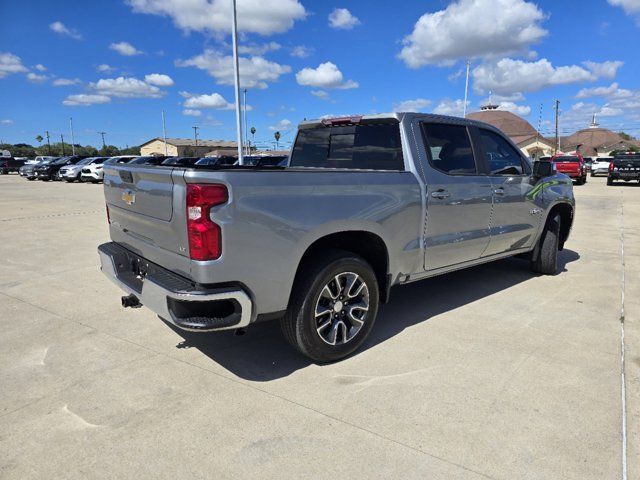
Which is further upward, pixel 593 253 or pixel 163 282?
pixel 163 282

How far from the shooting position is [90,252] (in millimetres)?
7172

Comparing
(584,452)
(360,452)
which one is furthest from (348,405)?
(584,452)

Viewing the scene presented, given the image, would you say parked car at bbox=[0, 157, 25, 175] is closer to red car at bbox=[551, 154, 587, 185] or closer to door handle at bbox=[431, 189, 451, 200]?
red car at bbox=[551, 154, 587, 185]

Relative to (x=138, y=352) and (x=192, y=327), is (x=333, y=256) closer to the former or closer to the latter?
(x=192, y=327)

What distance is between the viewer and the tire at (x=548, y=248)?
5.82 meters

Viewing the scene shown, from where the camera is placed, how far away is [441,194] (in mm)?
4000

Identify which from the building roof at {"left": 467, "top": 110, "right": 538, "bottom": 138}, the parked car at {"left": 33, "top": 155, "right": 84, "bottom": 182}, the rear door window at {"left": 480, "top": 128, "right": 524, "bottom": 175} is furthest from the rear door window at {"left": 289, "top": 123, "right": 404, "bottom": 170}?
A: the building roof at {"left": 467, "top": 110, "right": 538, "bottom": 138}

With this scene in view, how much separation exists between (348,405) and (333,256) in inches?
39.8

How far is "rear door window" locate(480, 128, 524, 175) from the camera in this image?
4762mm

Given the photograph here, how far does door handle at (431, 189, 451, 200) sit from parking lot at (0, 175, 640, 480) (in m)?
1.18

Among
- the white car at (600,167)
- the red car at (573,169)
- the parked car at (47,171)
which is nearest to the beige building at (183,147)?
the parked car at (47,171)

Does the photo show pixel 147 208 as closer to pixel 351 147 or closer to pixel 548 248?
pixel 351 147

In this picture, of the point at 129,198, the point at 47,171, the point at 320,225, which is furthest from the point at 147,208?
the point at 47,171

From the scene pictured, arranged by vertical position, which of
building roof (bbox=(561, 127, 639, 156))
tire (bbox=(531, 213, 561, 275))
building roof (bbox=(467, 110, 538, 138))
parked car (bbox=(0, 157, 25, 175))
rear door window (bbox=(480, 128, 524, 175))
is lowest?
tire (bbox=(531, 213, 561, 275))
